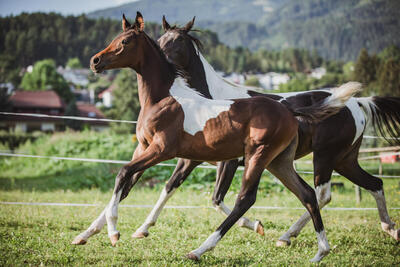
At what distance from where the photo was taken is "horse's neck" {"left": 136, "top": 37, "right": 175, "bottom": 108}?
4148mm

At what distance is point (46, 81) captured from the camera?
6612 cm

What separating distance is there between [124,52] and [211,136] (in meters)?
1.19

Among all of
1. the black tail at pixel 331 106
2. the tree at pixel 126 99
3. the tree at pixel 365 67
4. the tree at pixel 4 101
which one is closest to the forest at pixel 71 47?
the tree at pixel 365 67

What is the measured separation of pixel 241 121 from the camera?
12.6 feet

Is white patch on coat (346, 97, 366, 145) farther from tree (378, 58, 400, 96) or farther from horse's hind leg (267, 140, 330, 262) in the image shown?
tree (378, 58, 400, 96)

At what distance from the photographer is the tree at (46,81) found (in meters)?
64.1

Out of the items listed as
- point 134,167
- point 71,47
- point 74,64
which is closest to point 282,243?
point 134,167

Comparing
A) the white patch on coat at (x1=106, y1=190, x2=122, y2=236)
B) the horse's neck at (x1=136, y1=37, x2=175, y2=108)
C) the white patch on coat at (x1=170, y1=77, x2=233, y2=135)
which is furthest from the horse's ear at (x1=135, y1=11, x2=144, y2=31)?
the white patch on coat at (x1=106, y1=190, x2=122, y2=236)

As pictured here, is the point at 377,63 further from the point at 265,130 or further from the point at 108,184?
the point at 265,130

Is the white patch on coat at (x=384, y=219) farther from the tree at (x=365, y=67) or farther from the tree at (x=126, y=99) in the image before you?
the tree at (x=365, y=67)

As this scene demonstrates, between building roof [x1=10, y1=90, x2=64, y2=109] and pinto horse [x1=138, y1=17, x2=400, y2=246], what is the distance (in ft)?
156

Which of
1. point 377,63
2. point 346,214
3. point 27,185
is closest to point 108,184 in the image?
point 27,185

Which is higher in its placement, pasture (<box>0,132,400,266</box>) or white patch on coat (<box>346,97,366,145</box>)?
white patch on coat (<box>346,97,366,145</box>)

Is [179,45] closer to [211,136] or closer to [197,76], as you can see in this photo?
[197,76]
